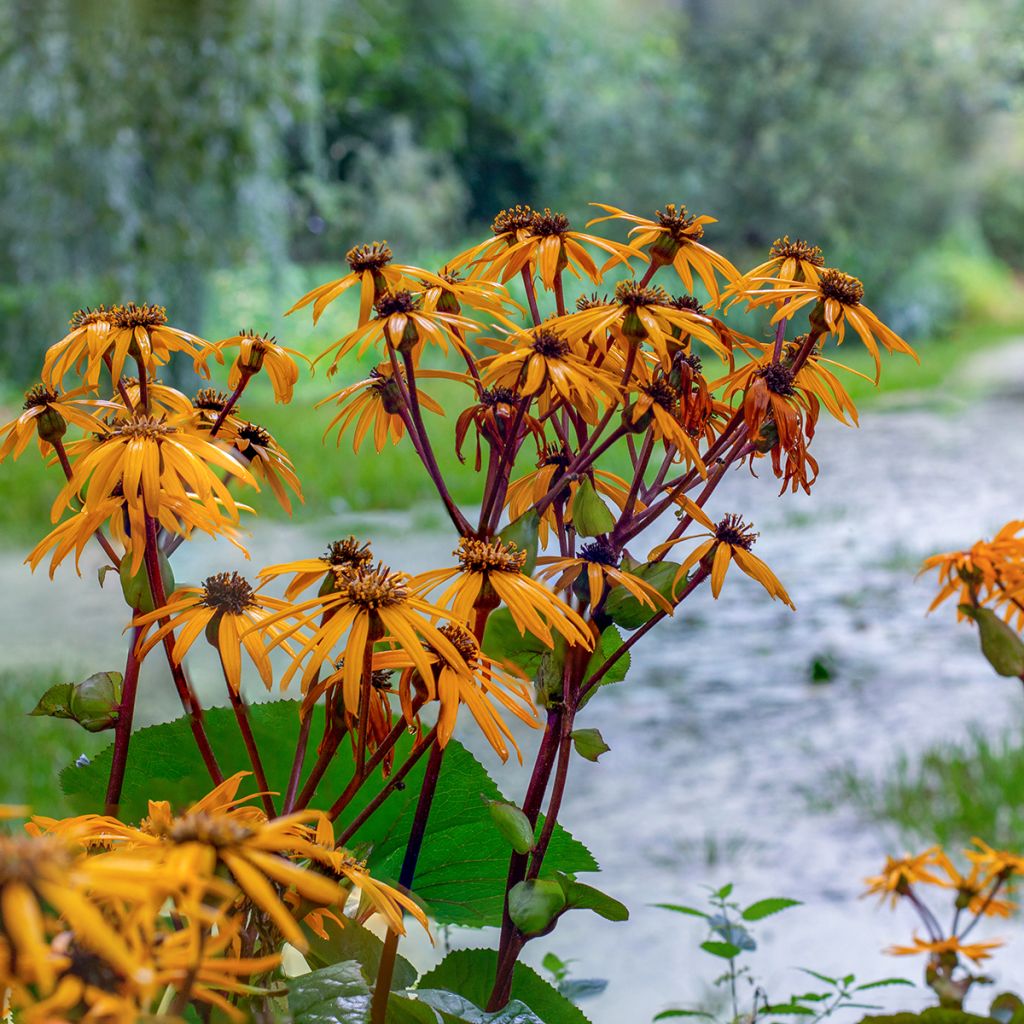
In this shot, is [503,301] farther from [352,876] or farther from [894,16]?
[894,16]

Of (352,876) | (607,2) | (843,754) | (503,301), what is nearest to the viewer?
(352,876)

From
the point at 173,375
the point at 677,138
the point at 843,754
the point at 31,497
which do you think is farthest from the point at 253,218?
the point at 677,138

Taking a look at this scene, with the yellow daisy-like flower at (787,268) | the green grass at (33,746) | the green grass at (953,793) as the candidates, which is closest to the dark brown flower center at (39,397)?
the yellow daisy-like flower at (787,268)

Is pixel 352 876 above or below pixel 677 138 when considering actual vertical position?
below

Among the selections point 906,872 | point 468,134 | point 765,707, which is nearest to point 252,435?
point 906,872

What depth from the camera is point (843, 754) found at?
70.7 inches

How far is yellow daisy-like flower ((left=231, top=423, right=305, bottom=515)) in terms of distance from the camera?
0.39 meters

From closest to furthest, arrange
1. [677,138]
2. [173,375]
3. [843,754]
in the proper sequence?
[843,754]
[173,375]
[677,138]

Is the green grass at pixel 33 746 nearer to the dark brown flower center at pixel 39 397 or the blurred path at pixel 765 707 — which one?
the blurred path at pixel 765 707

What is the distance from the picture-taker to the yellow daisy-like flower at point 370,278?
0.39m

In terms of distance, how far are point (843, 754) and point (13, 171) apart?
289 cm

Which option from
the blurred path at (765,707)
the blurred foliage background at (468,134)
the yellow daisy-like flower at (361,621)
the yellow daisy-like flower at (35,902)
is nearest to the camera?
the yellow daisy-like flower at (35,902)

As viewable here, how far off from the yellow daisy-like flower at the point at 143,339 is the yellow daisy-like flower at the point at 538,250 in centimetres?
9

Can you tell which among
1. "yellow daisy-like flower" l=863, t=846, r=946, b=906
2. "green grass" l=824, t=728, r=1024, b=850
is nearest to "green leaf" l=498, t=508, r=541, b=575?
"yellow daisy-like flower" l=863, t=846, r=946, b=906
